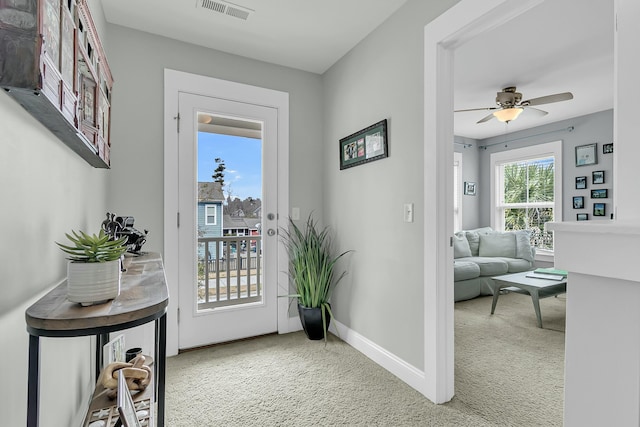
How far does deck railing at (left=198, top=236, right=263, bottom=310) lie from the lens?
8.99ft

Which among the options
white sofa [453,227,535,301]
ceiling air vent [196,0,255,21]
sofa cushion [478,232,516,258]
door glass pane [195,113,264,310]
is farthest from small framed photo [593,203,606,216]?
ceiling air vent [196,0,255,21]

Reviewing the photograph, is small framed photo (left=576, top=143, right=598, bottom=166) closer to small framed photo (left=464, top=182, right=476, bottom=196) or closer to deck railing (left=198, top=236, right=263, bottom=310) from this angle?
small framed photo (left=464, top=182, right=476, bottom=196)

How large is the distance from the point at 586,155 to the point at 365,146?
401 centimetres

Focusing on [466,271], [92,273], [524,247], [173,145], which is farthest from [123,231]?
[524,247]

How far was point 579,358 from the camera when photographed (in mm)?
578

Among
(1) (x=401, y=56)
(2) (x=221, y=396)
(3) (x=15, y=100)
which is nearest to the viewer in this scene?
(3) (x=15, y=100)

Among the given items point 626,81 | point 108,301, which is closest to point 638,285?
point 626,81

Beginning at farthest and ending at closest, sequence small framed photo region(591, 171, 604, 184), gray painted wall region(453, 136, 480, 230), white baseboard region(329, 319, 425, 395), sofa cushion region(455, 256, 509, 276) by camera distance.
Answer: gray painted wall region(453, 136, 480, 230), small framed photo region(591, 171, 604, 184), sofa cushion region(455, 256, 509, 276), white baseboard region(329, 319, 425, 395)

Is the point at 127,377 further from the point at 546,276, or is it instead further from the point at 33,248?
the point at 546,276

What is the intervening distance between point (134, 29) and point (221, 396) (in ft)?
8.58

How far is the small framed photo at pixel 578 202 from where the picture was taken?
4652 millimetres

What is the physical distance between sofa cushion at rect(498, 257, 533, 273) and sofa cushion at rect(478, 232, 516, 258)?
14 centimetres

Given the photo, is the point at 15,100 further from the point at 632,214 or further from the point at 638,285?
the point at 632,214

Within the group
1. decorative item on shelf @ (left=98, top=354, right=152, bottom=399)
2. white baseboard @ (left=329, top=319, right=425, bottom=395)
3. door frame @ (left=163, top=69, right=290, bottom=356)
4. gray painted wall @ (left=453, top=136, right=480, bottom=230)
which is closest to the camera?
decorative item on shelf @ (left=98, top=354, right=152, bottom=399)
